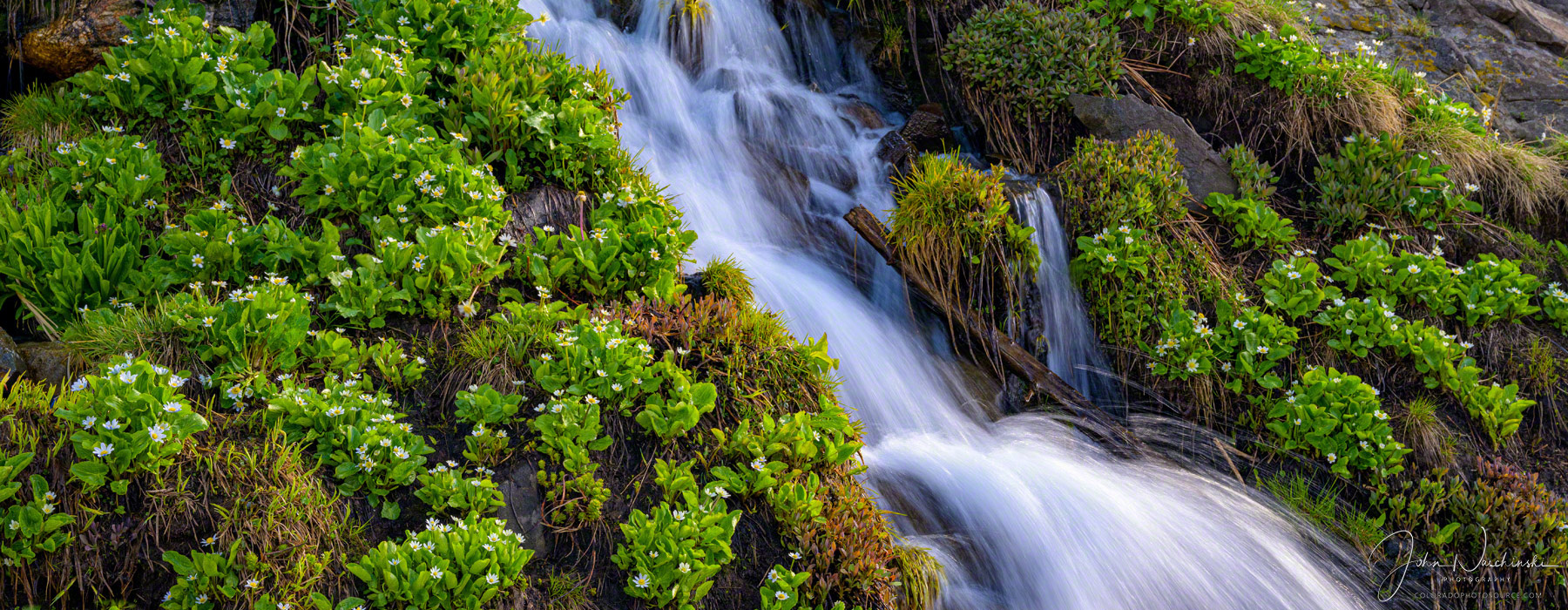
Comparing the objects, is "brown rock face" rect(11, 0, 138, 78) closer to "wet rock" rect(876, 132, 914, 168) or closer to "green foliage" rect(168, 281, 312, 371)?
"green foliage" rect(168, 281, 312, 371)

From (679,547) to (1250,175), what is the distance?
502 cm

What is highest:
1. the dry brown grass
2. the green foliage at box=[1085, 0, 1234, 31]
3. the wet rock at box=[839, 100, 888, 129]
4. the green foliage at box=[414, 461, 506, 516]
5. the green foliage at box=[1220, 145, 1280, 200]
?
the green foliage at box=[1085, 0, 1234, 31]

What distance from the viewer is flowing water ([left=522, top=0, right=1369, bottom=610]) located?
415 centimetres

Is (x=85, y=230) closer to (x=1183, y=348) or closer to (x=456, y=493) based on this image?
(x=456, y=493)

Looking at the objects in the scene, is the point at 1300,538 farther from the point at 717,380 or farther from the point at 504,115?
the point at 504,115

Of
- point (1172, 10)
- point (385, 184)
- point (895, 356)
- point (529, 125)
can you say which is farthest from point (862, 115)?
point (385, 184)

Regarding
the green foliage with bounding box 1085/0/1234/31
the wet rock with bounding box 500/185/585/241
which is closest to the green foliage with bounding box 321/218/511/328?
the wet rock with bounding box 500/185/585/241

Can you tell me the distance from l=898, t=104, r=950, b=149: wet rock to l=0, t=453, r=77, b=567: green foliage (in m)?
5.52

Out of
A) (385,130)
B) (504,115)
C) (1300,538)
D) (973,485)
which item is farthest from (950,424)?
(385,130)

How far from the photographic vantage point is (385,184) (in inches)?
176

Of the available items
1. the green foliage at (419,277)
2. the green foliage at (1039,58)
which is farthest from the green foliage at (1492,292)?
the green foliage at (419,277)

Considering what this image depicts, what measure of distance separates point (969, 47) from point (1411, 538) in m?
4.34

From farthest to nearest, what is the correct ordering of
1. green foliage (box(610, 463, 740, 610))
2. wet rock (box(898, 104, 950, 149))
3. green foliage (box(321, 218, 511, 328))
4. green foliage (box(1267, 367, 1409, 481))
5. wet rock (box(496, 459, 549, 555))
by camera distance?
wet rock (box(898, 104, 950, 149))
green foliage (box(1267, 367, 1409, 481))
green foliage (box(321, 218, 511, 328))
wet rock (box(496, 459, 549, 555))
green foliage (box(610, 463, 740, 610))

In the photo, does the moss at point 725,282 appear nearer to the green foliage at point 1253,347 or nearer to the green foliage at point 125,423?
the green foliage at point 125,423
